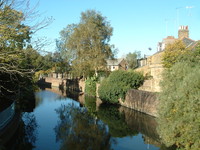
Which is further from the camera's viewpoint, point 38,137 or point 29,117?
point 29,117

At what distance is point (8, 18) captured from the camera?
799 centimetres

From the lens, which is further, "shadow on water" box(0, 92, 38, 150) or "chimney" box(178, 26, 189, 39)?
"chimney" box(178, 26, 189, 39)

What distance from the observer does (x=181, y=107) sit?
34.8 ft

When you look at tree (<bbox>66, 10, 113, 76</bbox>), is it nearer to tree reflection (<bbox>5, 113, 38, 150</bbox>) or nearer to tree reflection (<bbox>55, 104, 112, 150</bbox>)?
tree reflection (<bbox>55, 104, 112, 150</bbox>)

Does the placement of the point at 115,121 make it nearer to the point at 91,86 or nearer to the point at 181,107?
the point at 181,107

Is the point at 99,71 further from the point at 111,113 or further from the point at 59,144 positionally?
the point at 59,144

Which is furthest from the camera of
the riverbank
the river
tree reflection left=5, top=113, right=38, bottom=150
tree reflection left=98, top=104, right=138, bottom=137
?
the riverbank

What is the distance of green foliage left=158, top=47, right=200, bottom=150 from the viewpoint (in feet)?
32.1

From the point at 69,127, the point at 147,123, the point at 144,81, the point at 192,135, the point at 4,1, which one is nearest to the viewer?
the point at 4,1

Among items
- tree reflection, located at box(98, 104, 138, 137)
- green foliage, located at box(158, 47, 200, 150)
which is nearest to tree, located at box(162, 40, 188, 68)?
tree reflection, located at box(98, 104, 138, 137)

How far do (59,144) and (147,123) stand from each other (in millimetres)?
8871

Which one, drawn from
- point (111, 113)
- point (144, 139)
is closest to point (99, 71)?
point (111, 113)

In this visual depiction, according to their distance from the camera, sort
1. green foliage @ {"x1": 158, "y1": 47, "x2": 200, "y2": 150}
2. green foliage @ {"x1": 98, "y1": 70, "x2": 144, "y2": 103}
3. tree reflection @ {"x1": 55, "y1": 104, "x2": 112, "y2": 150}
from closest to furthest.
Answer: green foliage @ {"x1": 158, "y1": 47, "x2": 200, "y2": 150}
tree reflection @ {"x1": 55, "y1": 104, "x2": 112, "y2": 150}
green foliage @ {"x1": 98, "y1": 70, "x2": 144, "y2": 103}

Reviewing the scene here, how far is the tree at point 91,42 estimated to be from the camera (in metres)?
35.9
